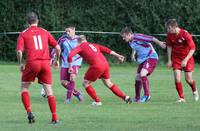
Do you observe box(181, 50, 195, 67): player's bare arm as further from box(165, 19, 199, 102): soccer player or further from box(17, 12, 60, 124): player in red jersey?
box(17, 12, 60, 124): player in red jersey

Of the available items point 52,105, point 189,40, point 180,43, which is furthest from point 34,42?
point 180,43

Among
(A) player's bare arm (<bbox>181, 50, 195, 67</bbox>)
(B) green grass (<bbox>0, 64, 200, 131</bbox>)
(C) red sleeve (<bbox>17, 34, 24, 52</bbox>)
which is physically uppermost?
(C) red sleeve (<bbox>17, 34, 24, 52</bbox>)

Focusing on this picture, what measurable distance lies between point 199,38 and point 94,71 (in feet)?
54.8

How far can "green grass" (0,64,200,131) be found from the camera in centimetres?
1213

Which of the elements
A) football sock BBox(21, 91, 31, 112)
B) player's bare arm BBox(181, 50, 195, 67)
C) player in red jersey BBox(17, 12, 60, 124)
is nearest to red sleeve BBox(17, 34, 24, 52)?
player in red jersey BBox(17, 12, 60, 124)

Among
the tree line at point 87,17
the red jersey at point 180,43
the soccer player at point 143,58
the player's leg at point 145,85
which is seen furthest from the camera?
the tree line at point 87,17

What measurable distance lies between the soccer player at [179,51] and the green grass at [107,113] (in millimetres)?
520

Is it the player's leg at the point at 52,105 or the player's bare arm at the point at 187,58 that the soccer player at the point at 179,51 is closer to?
the player's bare arm at the point at 187,58

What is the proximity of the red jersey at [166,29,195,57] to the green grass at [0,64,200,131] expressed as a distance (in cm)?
108

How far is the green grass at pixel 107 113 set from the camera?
39.8 feet

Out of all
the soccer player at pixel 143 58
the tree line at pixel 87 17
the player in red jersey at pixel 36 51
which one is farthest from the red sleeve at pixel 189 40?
the tree line at pixel 87 17

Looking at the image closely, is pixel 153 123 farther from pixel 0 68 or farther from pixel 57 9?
pixel 57 9

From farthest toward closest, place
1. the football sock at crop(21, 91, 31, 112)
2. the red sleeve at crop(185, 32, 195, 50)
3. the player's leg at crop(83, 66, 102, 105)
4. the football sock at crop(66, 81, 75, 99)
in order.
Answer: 1. the football sock at crop(66, 81, 75, 99)
2. the red sleeve at crop(185, 32, 195, 50)
3. the player's leg at crop(83, 66, 102, 105)
4. the football sock at crop(21, 91, 31, 112)

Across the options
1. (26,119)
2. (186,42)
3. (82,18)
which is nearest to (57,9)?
(82,18)
